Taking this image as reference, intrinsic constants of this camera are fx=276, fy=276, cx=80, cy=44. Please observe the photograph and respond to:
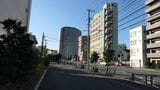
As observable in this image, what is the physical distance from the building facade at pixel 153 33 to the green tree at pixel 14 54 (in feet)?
212

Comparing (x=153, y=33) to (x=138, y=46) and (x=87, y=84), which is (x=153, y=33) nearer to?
(x=138, y=46)

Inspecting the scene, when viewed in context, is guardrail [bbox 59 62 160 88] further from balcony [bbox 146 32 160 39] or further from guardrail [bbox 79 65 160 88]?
balcony [bbox 146 32 160 39]

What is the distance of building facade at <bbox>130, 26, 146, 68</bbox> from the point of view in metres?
90.1

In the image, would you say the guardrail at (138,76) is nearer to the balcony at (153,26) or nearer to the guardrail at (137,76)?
the guardrail at (137,76)

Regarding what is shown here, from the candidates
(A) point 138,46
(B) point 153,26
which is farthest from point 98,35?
(B) point 153,26

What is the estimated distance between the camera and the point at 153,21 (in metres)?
81.6

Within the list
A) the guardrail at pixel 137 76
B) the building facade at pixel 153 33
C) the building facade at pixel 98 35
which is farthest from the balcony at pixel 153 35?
the building facade at pixel 98 35

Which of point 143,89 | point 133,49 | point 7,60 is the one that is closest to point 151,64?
point 133,49

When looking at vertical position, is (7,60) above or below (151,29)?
below

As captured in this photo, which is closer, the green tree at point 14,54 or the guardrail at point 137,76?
the green tree at point 14,54

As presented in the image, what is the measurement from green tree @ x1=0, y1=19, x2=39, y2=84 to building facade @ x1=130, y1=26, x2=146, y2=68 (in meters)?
77.8

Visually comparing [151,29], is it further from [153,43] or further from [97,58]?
[97,58]

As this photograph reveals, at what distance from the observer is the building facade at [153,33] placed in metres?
76.8

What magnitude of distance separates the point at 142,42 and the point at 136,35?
4866mm
